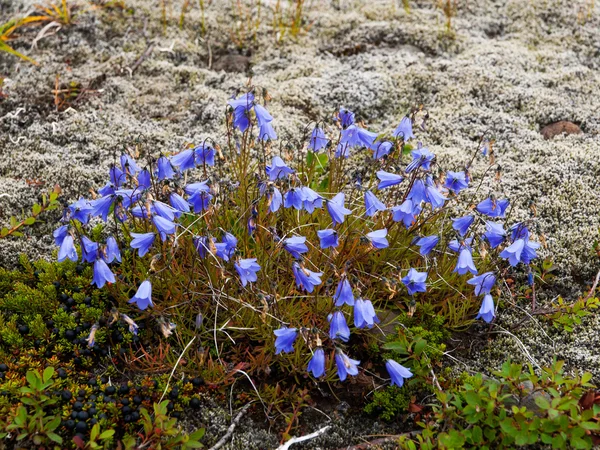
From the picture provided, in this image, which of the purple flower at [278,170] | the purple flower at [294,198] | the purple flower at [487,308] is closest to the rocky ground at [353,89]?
the purple flower at [487,308]

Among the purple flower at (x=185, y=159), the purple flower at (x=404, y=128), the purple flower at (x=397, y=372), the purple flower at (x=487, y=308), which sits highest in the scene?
the purple flower at (x=404, y=128)

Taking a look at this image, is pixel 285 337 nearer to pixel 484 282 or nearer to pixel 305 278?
pixel 305 278

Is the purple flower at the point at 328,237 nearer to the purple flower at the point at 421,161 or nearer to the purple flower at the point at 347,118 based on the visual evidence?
the purple flower at the point at 421,161

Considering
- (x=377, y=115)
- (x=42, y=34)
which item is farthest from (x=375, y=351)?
(x=42, y=34)

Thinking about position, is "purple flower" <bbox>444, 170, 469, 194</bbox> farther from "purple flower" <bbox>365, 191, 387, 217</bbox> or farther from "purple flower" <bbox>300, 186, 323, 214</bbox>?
"purple flower" <bbox>300, 186, 323, 214</bbox>

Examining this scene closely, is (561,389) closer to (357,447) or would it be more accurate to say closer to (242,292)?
(357,447)

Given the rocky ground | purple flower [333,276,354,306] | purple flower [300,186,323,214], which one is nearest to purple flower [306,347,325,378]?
purple flower [333,276,354,306]

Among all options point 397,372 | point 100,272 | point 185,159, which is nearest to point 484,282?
point 397,372
